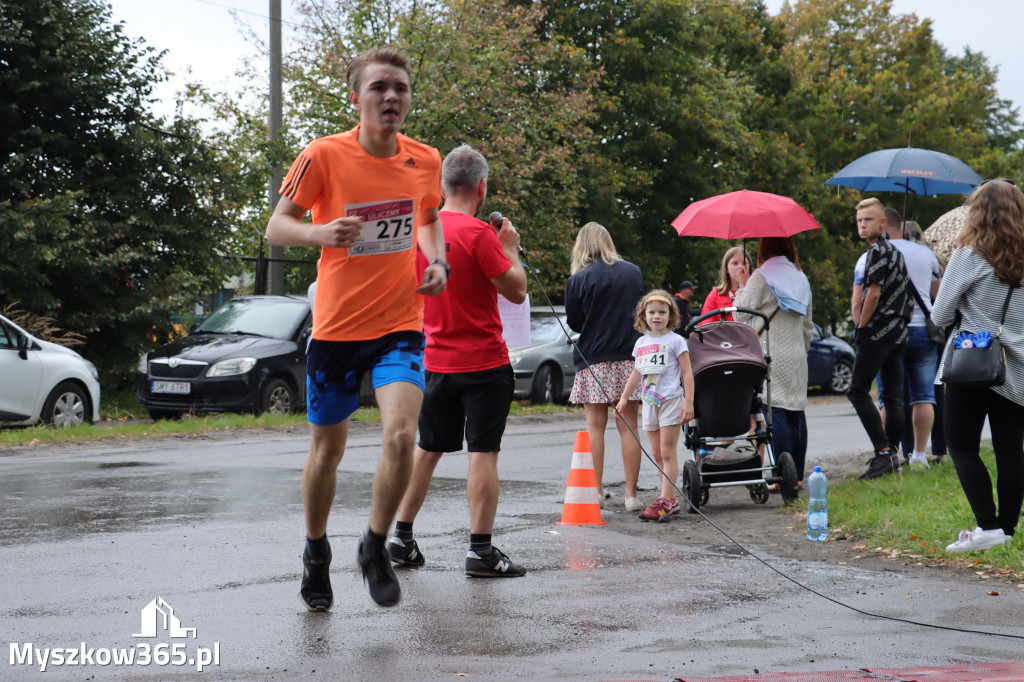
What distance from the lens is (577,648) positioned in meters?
4.43

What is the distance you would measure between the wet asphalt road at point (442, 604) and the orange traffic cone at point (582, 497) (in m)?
0.19

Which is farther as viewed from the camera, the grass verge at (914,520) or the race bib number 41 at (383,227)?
the grass verge at (914,520)

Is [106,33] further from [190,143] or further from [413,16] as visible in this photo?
[413,16]

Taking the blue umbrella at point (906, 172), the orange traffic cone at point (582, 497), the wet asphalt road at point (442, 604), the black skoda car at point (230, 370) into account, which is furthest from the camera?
the black skoda car at point (230, 370)

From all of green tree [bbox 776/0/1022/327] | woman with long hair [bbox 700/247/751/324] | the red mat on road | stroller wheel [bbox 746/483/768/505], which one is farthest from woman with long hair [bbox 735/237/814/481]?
green tree [bbox 776/0/1022/327]

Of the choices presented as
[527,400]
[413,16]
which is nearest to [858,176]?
[527,400]

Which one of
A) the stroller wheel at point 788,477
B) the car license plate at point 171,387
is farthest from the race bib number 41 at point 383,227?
the car license plate at point 171,387

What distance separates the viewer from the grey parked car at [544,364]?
1998 centimetres

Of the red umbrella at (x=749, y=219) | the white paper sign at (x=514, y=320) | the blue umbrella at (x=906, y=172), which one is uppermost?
the blue umbrella at (x=906, y=172)

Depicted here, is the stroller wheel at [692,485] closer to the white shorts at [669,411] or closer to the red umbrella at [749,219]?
the white shorts at [669,411]

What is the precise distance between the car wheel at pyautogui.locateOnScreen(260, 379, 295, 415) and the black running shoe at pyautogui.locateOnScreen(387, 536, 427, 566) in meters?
10.3

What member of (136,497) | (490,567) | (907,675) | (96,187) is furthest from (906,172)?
(96,187)

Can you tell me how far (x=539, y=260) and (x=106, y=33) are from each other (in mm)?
9885

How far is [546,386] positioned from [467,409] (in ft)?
47.3
